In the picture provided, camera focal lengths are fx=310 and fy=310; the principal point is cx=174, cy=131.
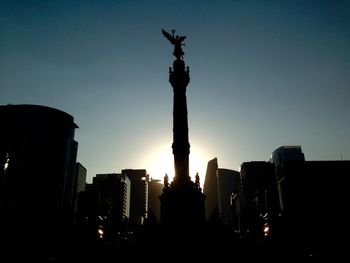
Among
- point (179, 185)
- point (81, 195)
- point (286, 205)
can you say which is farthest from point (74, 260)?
point (81, 195)

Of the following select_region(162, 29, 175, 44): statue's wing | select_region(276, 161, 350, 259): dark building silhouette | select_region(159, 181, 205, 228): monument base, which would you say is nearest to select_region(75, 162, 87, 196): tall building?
select_region(276, 161, 350, 259): dark building silhouette

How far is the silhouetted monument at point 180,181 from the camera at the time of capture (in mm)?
33469

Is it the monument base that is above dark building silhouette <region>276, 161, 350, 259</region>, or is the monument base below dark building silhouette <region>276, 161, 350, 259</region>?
below

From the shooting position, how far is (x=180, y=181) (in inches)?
1406

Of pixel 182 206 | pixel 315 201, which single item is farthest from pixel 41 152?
pixel 182 206

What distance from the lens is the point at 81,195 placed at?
119062 millimetres

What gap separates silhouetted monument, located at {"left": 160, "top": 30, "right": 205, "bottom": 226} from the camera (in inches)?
1318

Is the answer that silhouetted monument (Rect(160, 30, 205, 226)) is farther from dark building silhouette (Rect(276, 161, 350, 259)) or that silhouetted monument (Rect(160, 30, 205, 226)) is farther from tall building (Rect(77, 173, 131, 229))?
tall building (Rect(77, 173, 131, 229))

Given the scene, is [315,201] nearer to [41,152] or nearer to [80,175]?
[41,152]

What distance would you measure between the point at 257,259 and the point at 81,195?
344 feet

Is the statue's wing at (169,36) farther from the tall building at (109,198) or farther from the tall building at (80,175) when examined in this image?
the tall building at (80,175)

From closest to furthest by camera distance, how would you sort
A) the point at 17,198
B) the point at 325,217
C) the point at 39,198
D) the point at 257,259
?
the point at 257,259, the point at 325,217, the point at 17,198, the point at 39,198

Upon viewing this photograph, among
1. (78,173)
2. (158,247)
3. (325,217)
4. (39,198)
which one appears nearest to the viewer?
(158,247)

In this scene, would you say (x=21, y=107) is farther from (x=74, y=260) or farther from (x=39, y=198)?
(x=74, y=260)
